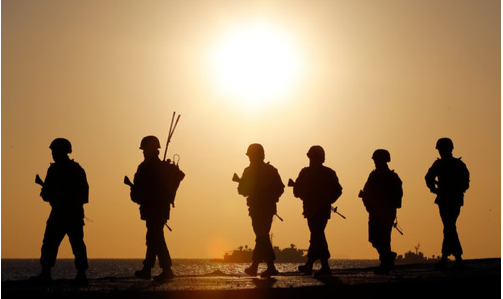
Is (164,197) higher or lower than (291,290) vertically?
higher

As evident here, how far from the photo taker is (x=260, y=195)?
45.2ft

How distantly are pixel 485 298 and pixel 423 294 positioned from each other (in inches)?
50.0

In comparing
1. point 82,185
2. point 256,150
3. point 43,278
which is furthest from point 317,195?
point 43,278

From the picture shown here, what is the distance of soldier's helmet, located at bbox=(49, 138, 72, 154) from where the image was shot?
12.0 meters

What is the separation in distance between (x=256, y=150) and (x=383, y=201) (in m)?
2.89

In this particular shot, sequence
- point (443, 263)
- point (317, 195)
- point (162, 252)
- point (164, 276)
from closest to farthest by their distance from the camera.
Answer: point (164, 276) < point (162, 252) < point (317, 195) < point (443, 263)

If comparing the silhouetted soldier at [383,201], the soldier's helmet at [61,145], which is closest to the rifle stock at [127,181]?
the soldier's helmet at [61,145]

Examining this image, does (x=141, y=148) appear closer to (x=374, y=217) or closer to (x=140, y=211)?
(x=140, y=211)

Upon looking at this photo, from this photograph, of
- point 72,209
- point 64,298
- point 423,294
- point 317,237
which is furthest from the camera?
point 317,237

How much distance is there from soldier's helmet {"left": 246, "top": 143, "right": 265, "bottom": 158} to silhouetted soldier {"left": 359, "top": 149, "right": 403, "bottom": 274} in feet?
8.06

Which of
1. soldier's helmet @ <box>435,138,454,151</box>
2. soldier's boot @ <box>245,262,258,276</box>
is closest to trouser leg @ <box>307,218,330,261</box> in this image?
soldier's boot @ <box>245,262,258,276</box>

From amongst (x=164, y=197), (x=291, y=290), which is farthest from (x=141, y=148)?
(x=291, y=290)

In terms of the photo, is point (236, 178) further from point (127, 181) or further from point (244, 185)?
point (127, 181)

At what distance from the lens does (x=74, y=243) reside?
38.9 feet
